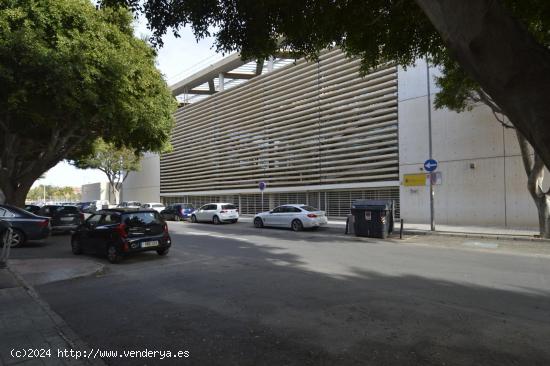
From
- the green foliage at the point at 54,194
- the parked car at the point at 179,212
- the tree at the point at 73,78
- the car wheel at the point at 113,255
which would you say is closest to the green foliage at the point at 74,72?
the tree at the point at 73,78

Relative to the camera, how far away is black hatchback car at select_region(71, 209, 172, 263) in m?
9.74

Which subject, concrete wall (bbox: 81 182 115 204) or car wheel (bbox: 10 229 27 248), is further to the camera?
concrete wall (bbox: 81 182 115 204)

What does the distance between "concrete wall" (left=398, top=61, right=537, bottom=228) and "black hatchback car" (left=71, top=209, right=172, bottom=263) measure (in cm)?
1462

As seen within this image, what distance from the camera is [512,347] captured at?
13.6ft

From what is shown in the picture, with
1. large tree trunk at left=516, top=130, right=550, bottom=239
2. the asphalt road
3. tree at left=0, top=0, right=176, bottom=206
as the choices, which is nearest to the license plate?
the asphalt road

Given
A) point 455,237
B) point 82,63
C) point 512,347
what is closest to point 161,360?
point 512,347

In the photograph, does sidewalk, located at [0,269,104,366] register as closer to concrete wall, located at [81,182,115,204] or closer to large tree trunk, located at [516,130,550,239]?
large tree trunk, located at [516,130,550,239]

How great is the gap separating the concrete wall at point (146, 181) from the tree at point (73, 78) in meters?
24.8

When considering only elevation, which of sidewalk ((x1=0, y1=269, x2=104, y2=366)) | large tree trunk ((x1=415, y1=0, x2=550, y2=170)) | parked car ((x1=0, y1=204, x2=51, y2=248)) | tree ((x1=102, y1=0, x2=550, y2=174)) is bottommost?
sidewalk ((x1=0, y1=269, x2=104, y2=366))

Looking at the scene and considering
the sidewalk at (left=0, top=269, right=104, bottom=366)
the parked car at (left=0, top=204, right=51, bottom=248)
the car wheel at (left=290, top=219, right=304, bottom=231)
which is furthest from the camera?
the car wheel at (left=290, top=219, right=304, bottom=231)

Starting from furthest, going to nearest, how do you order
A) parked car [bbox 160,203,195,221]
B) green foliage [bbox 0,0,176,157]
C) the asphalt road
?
parked car [bbox 160,203,195,221]
green foliage [bbox 0,0,176,157]
the asphalt road

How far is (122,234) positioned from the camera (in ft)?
31.8

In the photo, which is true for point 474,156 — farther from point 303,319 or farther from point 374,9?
point 303,319

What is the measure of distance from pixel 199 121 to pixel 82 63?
23.9m
